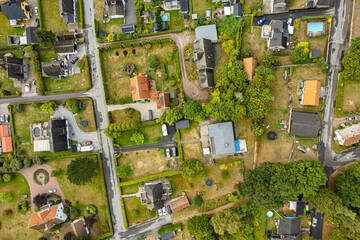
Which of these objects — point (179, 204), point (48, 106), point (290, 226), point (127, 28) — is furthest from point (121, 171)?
point (290, 226)

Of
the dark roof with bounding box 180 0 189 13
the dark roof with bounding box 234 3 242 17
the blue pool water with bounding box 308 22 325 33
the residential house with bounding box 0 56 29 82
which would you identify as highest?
the dark roof with bounding box 180 0 189 13

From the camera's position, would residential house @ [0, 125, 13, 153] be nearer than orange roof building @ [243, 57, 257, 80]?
No

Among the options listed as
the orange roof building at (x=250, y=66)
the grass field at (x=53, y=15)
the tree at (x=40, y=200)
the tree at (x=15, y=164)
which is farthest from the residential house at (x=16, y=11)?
the orange roof building at (x=250, y=66)

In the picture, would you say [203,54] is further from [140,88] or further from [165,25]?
[140,88]

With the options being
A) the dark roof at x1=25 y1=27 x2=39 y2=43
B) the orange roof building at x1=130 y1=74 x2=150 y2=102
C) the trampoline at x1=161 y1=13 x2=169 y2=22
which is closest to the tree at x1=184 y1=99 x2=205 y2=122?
the orange roof building at x1=130 y1=74 x2=150 y2=102

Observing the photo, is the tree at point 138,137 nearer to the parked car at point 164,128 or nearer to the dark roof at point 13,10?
the parked car at point 164,128

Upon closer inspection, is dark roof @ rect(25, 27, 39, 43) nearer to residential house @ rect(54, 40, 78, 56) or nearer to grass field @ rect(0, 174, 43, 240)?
residential house @ rect(54, 40, 78, 56)
